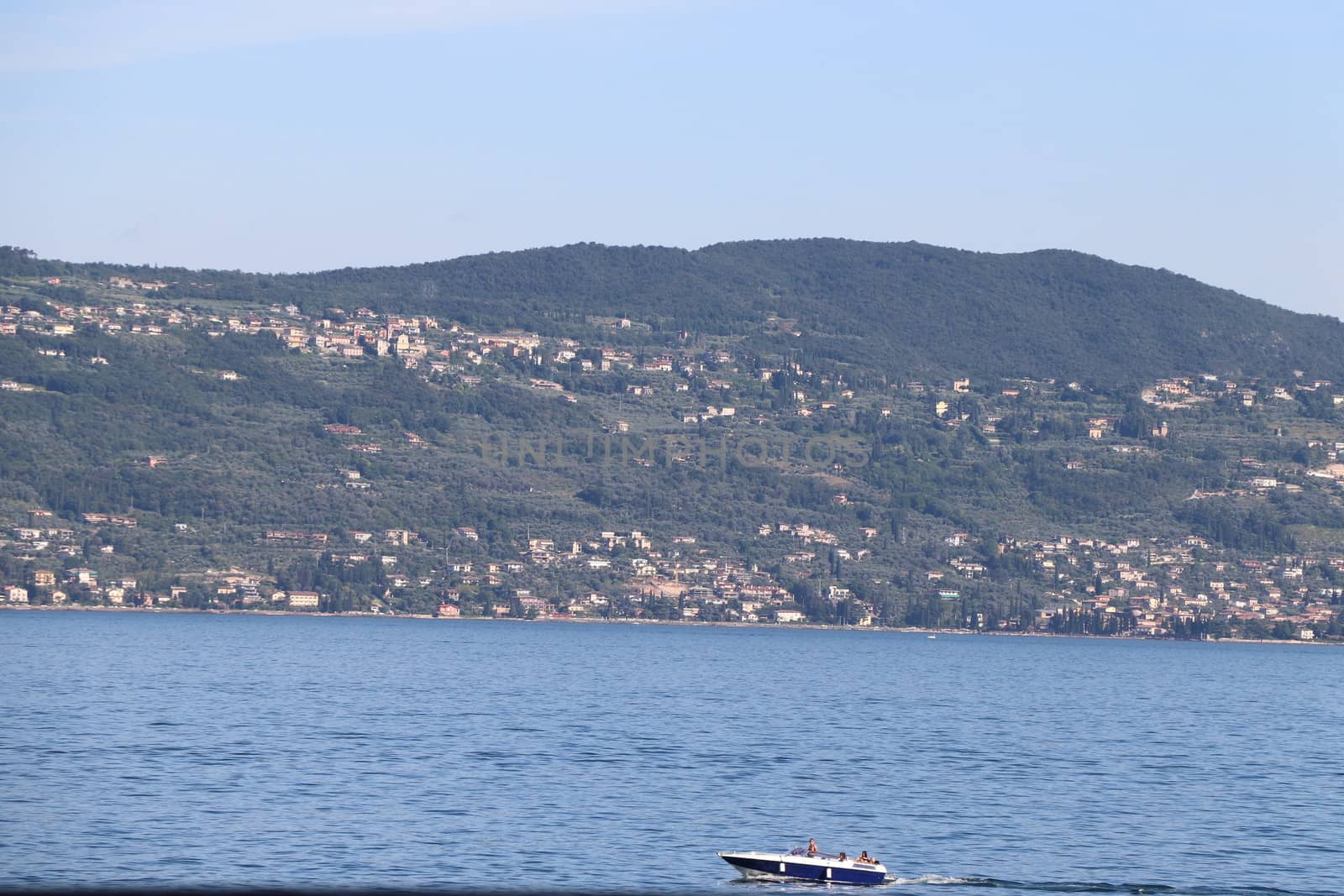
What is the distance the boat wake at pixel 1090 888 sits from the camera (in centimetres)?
4675

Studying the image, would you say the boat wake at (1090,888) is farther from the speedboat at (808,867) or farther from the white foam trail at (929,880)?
the speedboat at (808,867)

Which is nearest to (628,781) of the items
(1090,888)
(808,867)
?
(808,867)

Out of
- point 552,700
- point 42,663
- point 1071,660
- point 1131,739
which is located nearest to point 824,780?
point 1131,739

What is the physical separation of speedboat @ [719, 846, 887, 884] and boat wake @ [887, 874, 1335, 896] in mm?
921

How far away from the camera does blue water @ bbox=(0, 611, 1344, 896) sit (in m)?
48.4

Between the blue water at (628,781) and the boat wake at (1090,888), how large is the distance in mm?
138

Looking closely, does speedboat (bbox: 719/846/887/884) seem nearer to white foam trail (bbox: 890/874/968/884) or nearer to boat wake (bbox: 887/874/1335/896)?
white foam trail (bbox: 890/874/968/884)

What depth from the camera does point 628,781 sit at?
65.1m

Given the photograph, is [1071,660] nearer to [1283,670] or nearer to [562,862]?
[1283,670]

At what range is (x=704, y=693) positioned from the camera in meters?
114

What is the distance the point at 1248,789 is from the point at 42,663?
82.6m

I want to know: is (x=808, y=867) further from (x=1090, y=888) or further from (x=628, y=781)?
(x=628, y=781)

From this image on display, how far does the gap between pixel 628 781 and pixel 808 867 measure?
19.3 metres

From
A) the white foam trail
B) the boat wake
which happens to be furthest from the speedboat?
the boat wake
